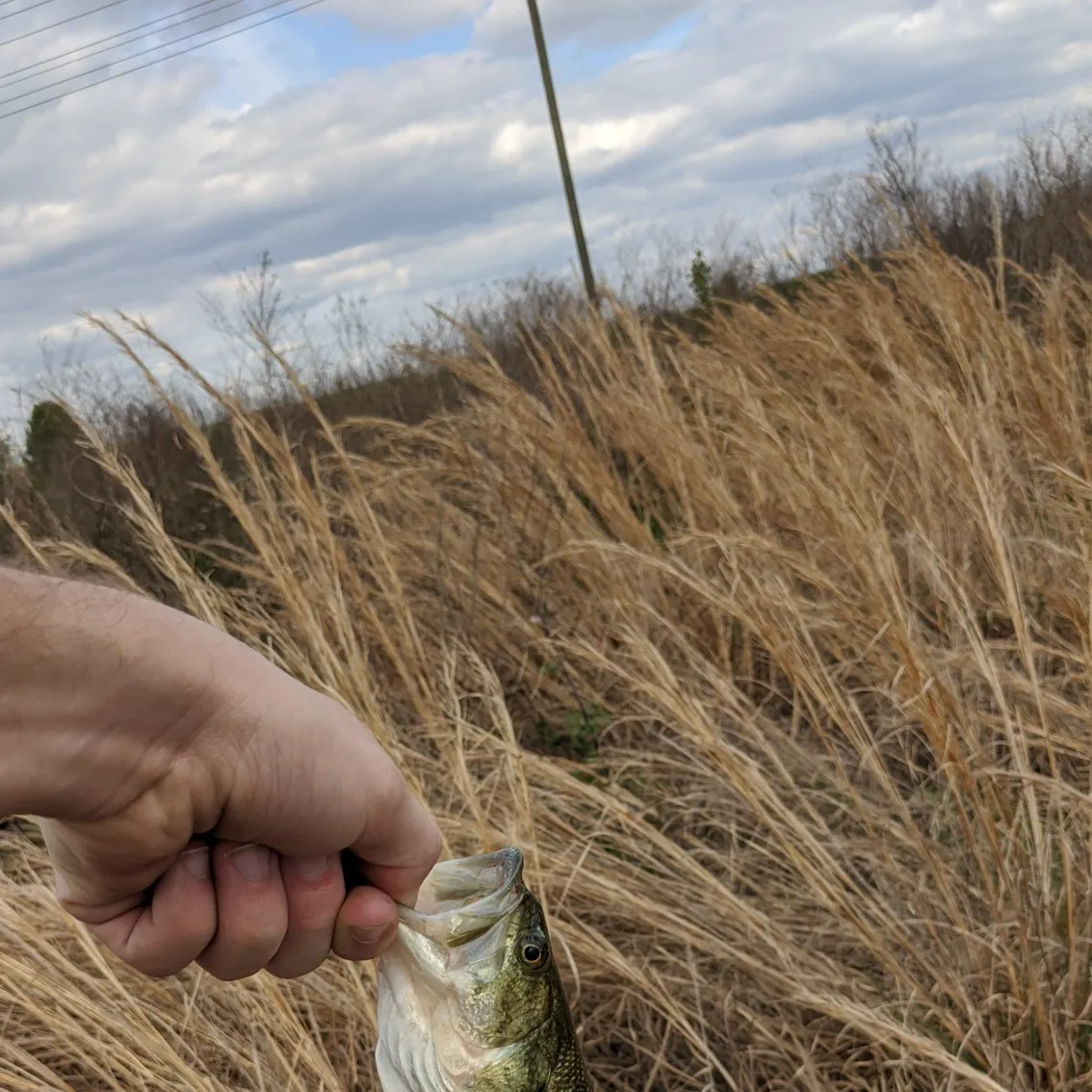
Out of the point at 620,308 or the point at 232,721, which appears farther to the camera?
the point at 620,308

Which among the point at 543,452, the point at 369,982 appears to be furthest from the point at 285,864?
the point at 543,452

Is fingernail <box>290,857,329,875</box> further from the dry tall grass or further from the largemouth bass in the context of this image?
the dry tall grass

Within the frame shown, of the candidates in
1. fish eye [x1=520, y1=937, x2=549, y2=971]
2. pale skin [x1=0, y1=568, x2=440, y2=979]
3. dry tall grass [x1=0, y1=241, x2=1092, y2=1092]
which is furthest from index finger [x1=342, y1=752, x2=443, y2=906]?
dry tall grass [x1=0, y1=241, x2=1092, y2=1092]

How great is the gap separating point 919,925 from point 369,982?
1141mm

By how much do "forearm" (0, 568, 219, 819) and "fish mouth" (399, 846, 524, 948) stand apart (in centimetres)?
34

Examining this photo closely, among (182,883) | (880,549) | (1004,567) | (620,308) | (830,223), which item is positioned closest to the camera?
(182,883)

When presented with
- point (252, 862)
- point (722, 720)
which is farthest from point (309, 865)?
point (722, 720)

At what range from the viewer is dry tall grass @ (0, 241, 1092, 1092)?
6.61 feet

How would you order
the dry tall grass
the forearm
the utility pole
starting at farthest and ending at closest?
the utility pole, the dry tall grass, the forearm

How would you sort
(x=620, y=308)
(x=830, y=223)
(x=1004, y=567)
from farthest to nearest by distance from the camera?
(x=830, y=223) < (x=620, y=308) < (x=1004, y=567)

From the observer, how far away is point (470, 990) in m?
1.19

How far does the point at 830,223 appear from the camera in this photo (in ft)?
37.3

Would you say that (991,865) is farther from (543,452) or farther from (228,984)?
(543,452)

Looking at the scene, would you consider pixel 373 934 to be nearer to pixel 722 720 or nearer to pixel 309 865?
pixel 309 865
